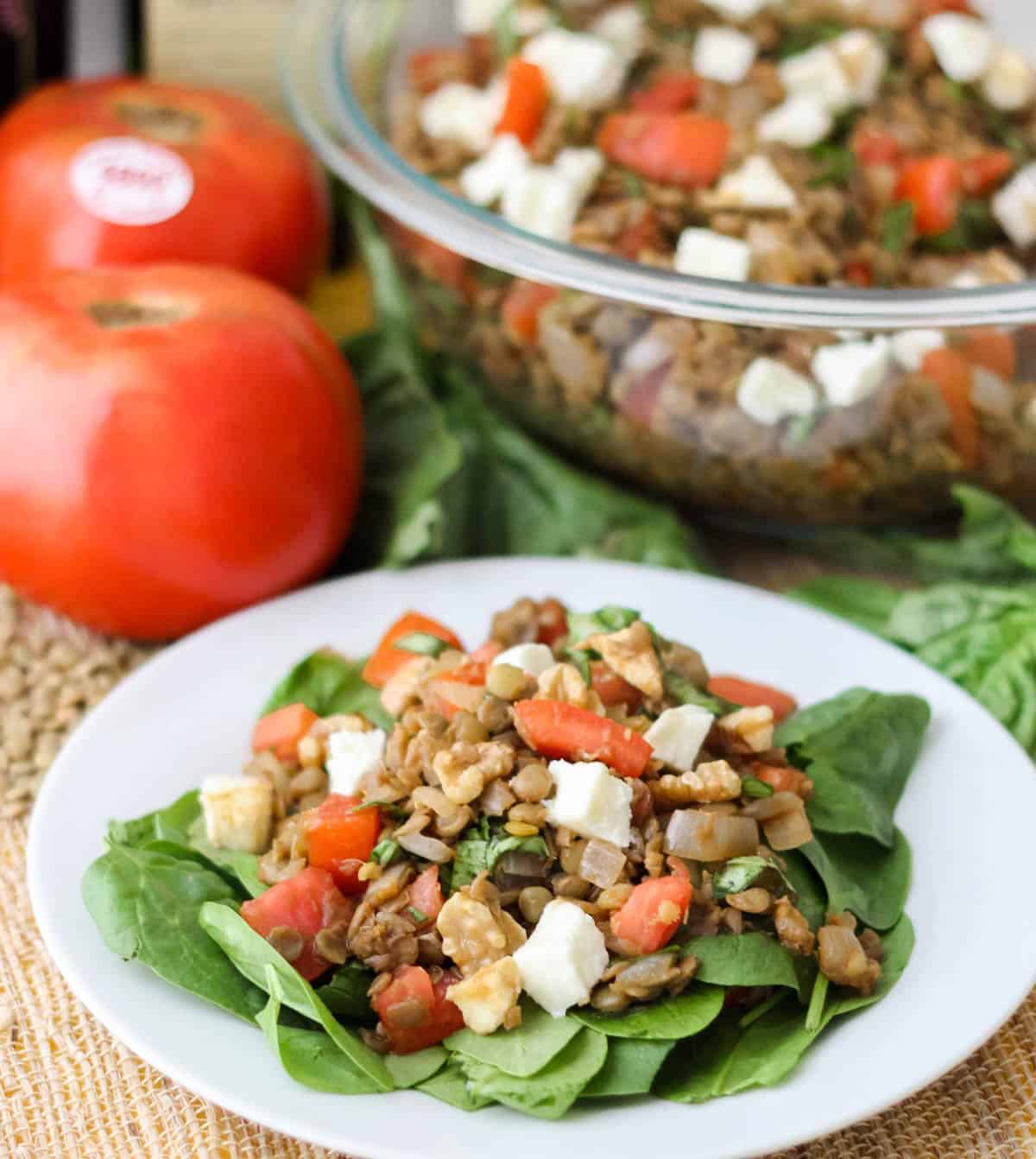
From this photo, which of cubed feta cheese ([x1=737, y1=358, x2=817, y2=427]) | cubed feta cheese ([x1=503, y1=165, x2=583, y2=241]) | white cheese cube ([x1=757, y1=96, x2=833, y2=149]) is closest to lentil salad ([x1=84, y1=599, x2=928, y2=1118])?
cubed feta cheese ([x1=737, y1=358, x2=817, y2=427])

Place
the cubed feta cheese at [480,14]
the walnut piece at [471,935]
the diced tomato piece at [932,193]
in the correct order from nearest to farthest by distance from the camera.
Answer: the walnut piece at [471,935] < the diced tomato piece at [932,193] < the cubed feta cheese at [480,14]

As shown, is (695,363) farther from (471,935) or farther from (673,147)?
(471,935)

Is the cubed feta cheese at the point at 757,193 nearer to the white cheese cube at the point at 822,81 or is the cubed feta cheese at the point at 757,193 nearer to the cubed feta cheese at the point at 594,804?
the white cheese cube at the point at 822,81

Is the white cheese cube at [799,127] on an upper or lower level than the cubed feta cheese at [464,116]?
upper

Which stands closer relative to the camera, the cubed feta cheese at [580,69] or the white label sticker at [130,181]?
the cubed feta cheese at [580,69]

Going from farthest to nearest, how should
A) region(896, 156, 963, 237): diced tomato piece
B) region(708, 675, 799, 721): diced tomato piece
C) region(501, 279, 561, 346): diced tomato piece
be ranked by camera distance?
region(896, 156, 963, 237): diced tomato piece
region(501, 279, 561, 346): diced tomato piece
region(708, 675, 799, 721): diced tomato piece

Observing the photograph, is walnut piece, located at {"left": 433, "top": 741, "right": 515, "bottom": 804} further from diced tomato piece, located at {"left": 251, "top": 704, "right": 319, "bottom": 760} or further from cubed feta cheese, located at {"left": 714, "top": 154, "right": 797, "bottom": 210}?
cubed feta cheese, located at {"left": 714, "top": 154, "right": 797, "bottom": 210}

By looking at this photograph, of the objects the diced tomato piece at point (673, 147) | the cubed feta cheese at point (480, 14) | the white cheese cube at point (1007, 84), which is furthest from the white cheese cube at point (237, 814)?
the white cheese cube at point (1007, 84)

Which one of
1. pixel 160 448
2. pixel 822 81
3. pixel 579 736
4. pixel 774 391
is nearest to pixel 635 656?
pixel 579 736
